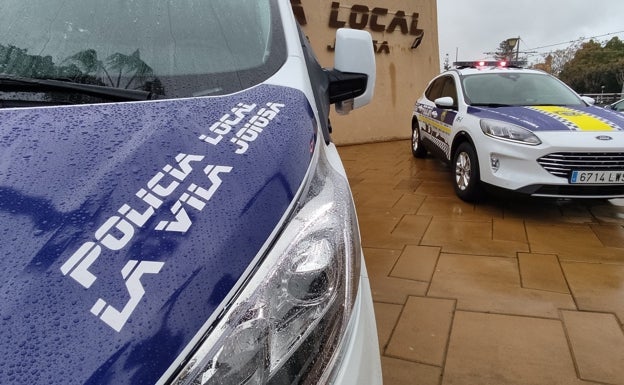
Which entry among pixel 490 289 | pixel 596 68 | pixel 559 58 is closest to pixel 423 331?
pixel 490 289

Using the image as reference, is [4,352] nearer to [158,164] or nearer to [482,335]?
[158,164]

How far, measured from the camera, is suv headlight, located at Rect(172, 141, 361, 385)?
59 centimetres

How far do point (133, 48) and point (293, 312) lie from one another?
888 millimetres

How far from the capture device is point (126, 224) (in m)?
0.64

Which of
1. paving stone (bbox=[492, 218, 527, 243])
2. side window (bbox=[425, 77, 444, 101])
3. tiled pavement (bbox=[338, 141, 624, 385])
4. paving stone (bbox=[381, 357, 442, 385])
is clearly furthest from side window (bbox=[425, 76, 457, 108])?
paving stone (bbox=[381, 357, 442, 385])

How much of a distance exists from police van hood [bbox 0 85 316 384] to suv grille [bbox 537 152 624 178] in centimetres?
305

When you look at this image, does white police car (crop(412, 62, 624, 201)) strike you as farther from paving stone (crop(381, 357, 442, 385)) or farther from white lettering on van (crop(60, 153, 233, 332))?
white lettering on van (crop(60, 153, 233, 332))

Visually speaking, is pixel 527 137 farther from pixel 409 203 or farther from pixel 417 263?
pixel 417 263

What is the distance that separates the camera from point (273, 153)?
0.85m

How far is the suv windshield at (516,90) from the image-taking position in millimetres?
4142

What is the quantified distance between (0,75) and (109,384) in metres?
0.86

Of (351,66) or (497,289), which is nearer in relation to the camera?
(351,66)

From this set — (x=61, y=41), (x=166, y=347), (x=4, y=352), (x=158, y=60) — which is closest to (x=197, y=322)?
(x=166, y=347)

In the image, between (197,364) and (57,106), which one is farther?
(57,106)
